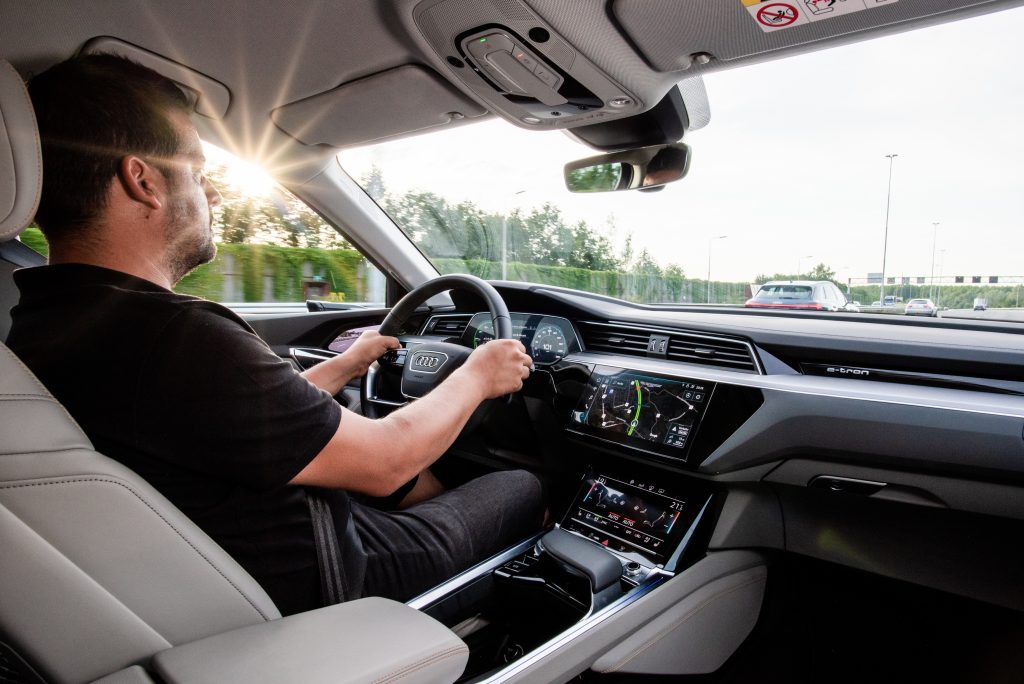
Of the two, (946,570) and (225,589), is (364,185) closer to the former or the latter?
(225,589)

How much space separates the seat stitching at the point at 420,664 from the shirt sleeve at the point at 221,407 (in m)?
0.36

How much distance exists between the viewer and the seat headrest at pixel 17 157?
3.44 ft

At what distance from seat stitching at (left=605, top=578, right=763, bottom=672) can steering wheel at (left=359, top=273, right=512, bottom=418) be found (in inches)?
37.0

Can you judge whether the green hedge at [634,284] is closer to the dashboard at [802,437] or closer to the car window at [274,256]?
the dashboard at [802,437]

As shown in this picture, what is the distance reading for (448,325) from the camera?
3006 mm

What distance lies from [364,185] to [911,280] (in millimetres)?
2503

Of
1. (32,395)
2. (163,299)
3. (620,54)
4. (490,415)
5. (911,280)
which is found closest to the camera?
(32,395)

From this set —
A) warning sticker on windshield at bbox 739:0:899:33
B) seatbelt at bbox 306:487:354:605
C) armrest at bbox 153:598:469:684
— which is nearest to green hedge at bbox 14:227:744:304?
→ warning sticker on windshield at bbox 739:0:899:33

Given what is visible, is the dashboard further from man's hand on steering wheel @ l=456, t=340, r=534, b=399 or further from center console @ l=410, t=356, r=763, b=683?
man's hand on steering wheel @ l=456, t=340, r=534, b=399

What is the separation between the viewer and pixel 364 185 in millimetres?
3225

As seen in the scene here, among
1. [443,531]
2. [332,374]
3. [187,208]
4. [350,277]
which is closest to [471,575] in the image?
[443,531]

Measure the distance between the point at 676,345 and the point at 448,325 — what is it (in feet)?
3.99

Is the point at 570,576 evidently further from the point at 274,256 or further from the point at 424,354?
the point at 274,256

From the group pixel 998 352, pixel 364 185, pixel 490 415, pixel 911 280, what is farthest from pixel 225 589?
pixel 364 185
